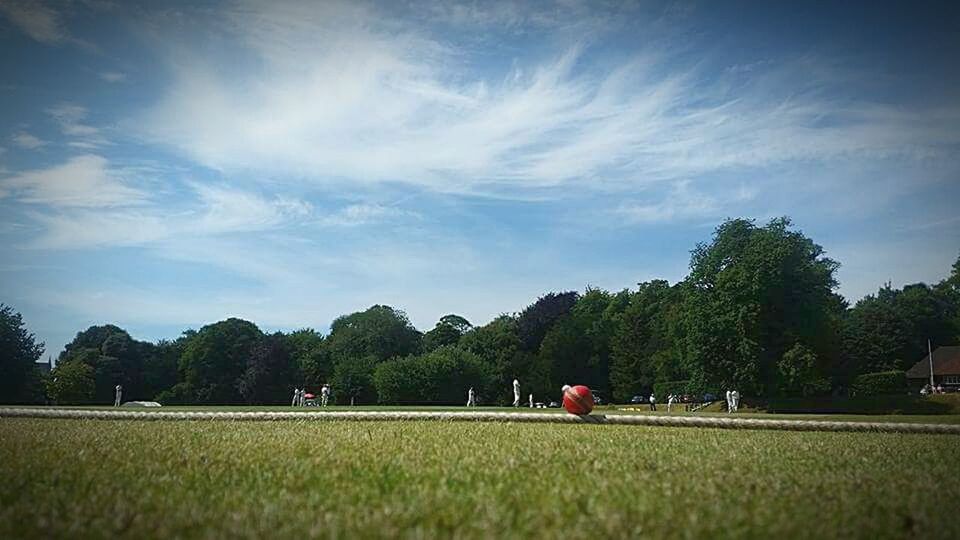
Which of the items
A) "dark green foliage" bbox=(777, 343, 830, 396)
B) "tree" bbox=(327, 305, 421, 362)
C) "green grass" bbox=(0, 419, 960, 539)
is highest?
"tree" bbox=(327, 305, 421, 362)

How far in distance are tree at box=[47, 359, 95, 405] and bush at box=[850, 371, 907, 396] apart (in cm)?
7401

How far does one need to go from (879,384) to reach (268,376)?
6170cm

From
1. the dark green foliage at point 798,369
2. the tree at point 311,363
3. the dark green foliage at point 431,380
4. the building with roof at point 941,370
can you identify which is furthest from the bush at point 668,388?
the building with roof at point 941,370

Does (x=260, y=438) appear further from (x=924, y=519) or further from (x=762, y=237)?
(x=762, y=237)

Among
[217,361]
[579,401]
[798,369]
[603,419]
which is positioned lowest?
[603,419]

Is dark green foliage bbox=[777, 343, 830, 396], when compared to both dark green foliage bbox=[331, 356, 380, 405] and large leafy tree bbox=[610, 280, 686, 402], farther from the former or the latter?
dark green foliage bbox=[331, 356, 380, 405]

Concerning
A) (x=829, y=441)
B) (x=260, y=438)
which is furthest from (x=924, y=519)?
(x=260, y=438)

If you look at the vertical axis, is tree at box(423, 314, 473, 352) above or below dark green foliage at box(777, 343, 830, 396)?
above

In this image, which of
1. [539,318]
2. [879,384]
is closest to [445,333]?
[539,318]

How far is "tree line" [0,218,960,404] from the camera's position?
5228cm

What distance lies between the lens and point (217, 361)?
85.4 meters

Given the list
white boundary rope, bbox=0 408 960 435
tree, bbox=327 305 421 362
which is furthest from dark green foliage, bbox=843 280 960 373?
white boundary rope, bbox=0 408 960 435

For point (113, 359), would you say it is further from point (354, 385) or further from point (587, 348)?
point (587, 348)

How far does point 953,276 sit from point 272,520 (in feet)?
281
